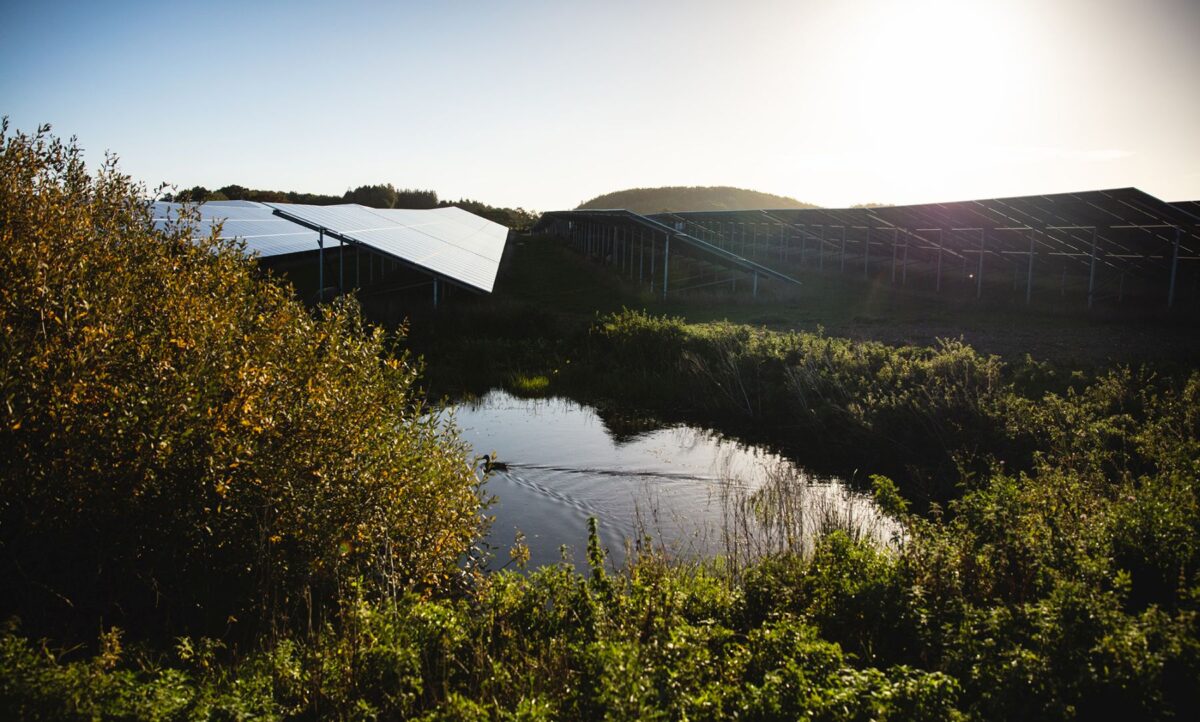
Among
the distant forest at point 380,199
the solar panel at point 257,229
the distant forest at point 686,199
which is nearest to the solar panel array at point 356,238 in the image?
the solar panel at point 257,229

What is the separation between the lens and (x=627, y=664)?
15.5 feet

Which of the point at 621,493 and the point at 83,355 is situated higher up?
the point at 83,355

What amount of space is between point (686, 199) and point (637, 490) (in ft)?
531

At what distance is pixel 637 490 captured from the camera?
1188 cm

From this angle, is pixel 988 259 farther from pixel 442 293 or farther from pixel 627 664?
pixel 627 664

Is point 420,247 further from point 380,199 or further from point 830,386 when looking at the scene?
point 380,199

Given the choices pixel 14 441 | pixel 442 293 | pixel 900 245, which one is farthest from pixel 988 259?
pixel 14 441

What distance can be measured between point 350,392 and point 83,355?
242 centimetres

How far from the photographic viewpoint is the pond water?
9781 mm

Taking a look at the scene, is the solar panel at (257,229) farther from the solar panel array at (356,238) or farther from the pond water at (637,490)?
the pond water at (637,490)

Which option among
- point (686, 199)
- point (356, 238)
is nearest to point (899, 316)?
point (356, 238)

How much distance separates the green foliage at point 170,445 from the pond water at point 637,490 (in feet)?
6.82

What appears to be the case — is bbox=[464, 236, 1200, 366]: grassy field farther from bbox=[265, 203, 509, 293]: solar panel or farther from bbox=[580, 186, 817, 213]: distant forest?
bbox=[580, 186, 817, 213]: distant forest

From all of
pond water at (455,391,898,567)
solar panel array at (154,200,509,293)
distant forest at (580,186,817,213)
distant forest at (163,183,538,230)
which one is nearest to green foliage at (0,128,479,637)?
pond water at (455,391,898,567)
